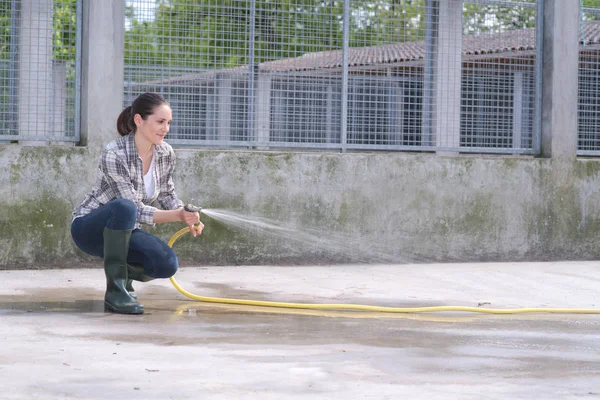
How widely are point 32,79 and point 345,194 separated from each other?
296cm

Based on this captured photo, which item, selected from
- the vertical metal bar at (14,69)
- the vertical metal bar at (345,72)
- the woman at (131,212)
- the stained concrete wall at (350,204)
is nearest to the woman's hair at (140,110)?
the woman at (131,212)

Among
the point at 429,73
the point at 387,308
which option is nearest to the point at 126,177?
the point at 387,308

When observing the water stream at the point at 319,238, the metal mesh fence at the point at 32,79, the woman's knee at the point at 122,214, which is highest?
the metal mesh fence at the point at 32,79

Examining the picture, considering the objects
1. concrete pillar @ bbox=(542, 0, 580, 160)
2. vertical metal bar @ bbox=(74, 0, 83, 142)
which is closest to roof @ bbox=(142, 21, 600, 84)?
concrete pillar @ bbox=(542, 0, 580, 160)

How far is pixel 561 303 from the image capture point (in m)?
6.38

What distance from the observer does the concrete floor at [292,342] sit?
11.7 feet

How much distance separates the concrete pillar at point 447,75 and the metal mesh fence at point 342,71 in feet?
0.03

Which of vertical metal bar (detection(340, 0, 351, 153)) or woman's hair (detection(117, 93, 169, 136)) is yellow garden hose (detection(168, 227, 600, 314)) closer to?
woman's hair (detection(117, 93, 169, 136))

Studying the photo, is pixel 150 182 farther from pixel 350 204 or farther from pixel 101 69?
pixel 350 204

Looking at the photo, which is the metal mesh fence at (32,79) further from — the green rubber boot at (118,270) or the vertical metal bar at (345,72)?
the green rubber boot at (118,270)

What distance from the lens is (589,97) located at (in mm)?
9617

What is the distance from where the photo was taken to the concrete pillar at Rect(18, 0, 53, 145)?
775 centimetres

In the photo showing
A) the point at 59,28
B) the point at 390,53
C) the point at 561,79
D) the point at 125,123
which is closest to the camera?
the point at 125,123

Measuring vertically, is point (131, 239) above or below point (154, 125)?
below
